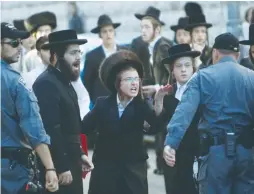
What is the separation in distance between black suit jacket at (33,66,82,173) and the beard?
0.21 feet

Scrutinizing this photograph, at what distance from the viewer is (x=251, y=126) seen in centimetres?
Result: 927

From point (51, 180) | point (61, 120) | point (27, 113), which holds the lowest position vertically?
point (51, 180)

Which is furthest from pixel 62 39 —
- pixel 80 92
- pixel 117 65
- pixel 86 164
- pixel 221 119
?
pixel 221 119

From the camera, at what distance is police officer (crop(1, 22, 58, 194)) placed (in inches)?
330

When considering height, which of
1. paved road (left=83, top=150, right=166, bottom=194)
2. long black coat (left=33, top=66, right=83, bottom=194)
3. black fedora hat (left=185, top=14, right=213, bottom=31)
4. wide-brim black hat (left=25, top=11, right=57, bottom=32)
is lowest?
paved road (left=83, top=150, right=166, bottom=194)

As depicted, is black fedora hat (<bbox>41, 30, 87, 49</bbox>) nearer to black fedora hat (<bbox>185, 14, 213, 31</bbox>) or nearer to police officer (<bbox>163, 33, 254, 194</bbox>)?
police officer (<bbox>163, 33, 254, 194</bbox>)

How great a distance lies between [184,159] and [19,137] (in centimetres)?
247

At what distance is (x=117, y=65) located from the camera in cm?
985

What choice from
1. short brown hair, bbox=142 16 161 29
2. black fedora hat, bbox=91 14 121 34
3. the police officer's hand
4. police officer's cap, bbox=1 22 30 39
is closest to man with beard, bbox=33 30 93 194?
the police officer's hand

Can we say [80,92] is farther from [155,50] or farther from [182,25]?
[182,25]

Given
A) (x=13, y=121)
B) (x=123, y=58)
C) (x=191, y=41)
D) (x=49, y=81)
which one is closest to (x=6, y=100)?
(x=13, y=121)

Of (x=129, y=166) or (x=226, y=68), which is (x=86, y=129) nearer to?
(x=129, y=166)

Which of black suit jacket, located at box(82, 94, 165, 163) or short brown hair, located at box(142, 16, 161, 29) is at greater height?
short brown hair, located at box(142, 16, 161, 29)

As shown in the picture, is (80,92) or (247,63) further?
(247,63)
